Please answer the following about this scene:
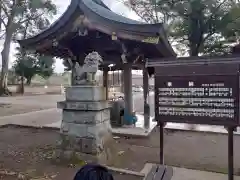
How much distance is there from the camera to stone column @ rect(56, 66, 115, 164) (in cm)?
562

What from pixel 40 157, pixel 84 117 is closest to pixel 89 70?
pixel 84 117

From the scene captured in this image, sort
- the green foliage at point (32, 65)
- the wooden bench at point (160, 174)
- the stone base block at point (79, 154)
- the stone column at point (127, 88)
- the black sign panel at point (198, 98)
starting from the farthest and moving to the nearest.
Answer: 1. the green foliage at point (32, 65)
2. the stone column at point (127, 88)
3. the stone base block at point (79, 154)
4. the black sign panel at point (198, 98)
5. the wooden bench at point (160, 174)

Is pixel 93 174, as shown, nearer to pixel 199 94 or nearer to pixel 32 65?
pixel 199 94

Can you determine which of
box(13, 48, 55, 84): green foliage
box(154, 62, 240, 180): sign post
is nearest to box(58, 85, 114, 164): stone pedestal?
box(154, 62, 240, 180): sign post

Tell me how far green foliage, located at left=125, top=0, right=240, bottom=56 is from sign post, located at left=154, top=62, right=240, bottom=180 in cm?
1147

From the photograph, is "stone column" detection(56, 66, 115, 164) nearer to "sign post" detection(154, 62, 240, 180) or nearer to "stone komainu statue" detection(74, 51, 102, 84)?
"stone komainu statue" detection(74, 51, 102, 84)

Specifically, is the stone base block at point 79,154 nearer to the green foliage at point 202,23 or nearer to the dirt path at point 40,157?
the dirt path at point 40,157

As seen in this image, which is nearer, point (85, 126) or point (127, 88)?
point (85, 126)

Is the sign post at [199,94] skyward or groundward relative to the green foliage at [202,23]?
groundward

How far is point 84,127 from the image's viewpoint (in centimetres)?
573

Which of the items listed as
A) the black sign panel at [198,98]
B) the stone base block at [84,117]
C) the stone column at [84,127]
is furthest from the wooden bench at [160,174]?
the stone base block at [84,117]

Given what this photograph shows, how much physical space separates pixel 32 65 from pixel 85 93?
93.3 feet

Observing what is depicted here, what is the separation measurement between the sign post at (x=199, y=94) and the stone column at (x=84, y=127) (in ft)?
5.97

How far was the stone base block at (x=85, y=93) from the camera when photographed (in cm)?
568
